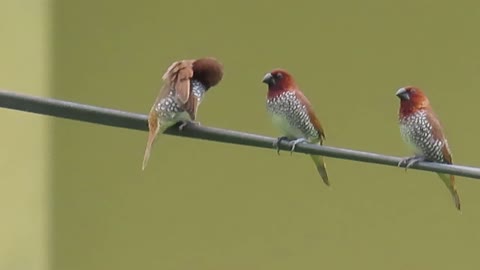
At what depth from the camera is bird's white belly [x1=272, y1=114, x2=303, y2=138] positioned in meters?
2.07

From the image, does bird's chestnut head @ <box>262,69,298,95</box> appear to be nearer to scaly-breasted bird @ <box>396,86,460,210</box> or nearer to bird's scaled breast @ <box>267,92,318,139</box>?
bird's scaled breast @ <box>267,92,318,139</box>

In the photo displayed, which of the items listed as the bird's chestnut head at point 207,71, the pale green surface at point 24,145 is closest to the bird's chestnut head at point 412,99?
the bird's chestnut head at point 207,71

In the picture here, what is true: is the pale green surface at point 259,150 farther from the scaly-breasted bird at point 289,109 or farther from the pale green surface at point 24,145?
the scaly-breasted bird at point 289,109

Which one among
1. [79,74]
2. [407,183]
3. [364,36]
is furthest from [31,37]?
[407,183]

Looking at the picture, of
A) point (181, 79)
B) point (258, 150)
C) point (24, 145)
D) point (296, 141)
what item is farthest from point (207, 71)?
point (24, 145)

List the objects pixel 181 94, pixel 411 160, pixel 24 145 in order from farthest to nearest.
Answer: pixel 24 145, pixel 411 160, pixel 181 94

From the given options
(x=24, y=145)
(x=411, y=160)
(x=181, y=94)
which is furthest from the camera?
(x=24, y=145)

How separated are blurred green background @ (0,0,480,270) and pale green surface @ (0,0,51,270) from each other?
0.07 ft

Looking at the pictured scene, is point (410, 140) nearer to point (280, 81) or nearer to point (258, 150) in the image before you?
point (280, 81)

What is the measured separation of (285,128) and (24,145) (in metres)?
1.21

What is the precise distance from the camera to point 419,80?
2904 millimetres

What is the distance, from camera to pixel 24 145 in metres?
3.01

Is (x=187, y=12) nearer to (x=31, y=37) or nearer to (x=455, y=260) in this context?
(x=31, y=37)

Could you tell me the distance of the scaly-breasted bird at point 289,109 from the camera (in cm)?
207
